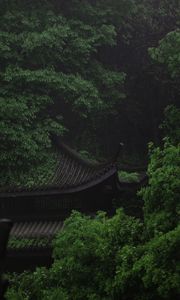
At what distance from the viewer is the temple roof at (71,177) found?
17.4 metres

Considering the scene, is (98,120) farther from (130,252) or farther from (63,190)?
(130,252)

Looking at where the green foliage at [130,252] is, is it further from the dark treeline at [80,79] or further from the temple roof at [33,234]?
the dark treeline at [80,79]

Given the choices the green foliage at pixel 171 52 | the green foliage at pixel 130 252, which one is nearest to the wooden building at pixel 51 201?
the green foliage at pixel 130 252

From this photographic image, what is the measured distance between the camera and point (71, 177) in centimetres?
1834

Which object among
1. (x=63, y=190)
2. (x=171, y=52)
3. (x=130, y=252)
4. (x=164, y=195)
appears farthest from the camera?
(x=171, y=52)

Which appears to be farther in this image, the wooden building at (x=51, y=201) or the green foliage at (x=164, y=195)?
the wooden building at (x=51, y=201)

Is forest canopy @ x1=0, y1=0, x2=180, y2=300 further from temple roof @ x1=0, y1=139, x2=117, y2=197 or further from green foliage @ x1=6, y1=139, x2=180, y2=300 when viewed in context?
temple roof @ x1=0, y1=139, x2=117, y2=197

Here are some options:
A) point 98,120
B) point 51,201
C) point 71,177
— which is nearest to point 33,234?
point 51,201

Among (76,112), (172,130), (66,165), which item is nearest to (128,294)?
(66,165)

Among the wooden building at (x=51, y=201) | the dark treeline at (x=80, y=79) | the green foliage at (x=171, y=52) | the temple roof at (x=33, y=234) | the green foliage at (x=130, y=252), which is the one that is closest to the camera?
the green foliage at (x=130, y=252)

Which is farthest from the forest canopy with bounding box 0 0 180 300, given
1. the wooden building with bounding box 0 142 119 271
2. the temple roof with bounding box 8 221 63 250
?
the temple roof with bounding box 8 221 63 250

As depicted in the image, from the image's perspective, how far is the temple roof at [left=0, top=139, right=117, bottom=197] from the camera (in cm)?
1736

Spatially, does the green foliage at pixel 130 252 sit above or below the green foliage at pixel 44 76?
below

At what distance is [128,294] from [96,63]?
15.8 metres
